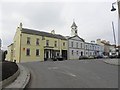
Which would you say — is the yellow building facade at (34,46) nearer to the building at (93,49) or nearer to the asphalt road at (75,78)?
the building at (93,49)

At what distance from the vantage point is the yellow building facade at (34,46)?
5778 centimetres

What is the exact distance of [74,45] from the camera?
76312 mm

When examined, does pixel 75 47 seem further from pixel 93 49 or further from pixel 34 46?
pixel 34 46

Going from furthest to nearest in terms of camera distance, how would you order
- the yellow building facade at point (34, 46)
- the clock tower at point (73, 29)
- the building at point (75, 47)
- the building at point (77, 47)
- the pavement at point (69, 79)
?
the clock tower at point (73, 29) → the building at point (77, 47) → the building at point (75, 47) → the yellow building facade at point (34, 46) → the pavement at point (69, 79)

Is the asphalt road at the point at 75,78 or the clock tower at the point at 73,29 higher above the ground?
the clock tower at the point at 73,29

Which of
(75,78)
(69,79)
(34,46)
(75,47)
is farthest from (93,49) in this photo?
(69,79)

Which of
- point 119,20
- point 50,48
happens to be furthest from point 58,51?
point 119,20

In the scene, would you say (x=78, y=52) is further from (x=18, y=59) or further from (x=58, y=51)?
(x=18, y=59)

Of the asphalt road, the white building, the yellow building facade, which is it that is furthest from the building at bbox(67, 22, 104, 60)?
the asphalt road

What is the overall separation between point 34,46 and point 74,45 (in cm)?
1941

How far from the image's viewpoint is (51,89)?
1218cm

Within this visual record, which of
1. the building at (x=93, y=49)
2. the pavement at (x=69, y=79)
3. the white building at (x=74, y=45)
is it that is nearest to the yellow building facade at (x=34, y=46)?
the white building at (x=74, y=45)

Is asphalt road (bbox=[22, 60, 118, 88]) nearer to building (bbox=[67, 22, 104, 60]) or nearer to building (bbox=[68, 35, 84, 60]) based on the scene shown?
building (bbox=[68, 35, 84, 60])

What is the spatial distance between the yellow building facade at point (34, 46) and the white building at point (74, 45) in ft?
13.1
